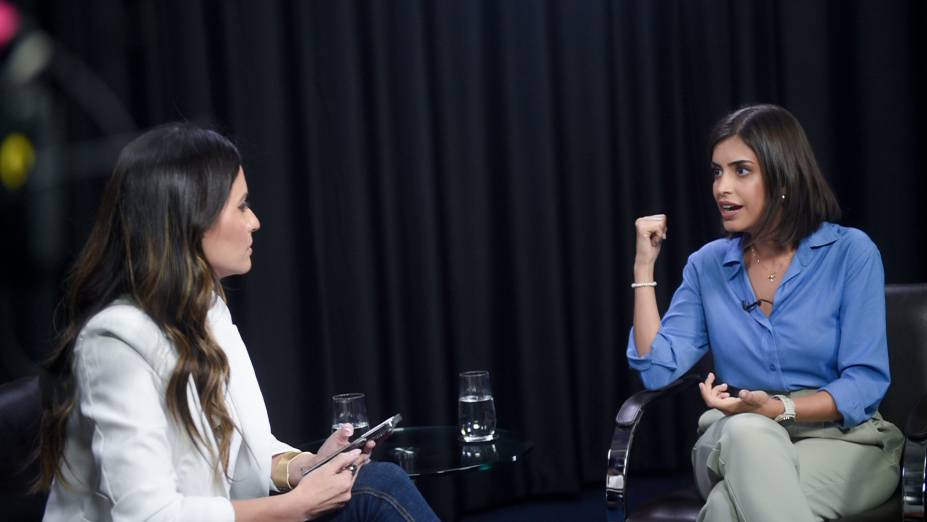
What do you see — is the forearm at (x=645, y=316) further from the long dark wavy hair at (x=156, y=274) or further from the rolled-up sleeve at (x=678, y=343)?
the long dark wavy hair at (x=156, y=274)

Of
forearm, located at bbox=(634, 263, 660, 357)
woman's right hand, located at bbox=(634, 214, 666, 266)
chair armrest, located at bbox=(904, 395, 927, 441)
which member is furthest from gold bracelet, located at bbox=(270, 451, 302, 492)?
chair armrest, located at bbox=(904, 395, 927, 441)

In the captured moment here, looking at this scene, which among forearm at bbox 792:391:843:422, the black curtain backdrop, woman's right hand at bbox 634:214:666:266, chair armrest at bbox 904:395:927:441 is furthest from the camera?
the black curtain backdrop

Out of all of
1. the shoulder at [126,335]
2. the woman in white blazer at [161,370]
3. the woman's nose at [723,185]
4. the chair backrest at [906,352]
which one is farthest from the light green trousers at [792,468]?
the shoulder at [126,335]

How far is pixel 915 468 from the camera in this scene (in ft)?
5.56

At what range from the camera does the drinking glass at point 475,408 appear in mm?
2191

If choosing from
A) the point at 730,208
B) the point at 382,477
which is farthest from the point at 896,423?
the point at 382,477

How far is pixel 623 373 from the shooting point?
11.3 feet

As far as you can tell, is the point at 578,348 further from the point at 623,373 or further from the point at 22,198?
the point at 22,198

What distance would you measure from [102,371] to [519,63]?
228 centimetres

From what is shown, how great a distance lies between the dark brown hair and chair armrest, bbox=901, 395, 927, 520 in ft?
1.76

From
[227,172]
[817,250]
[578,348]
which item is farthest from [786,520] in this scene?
[578,348]

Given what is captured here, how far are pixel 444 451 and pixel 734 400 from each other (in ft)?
2.16

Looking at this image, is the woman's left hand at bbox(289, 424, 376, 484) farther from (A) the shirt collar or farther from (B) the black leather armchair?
(A) the shirt collar

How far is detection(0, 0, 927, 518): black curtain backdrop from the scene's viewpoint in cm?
298
